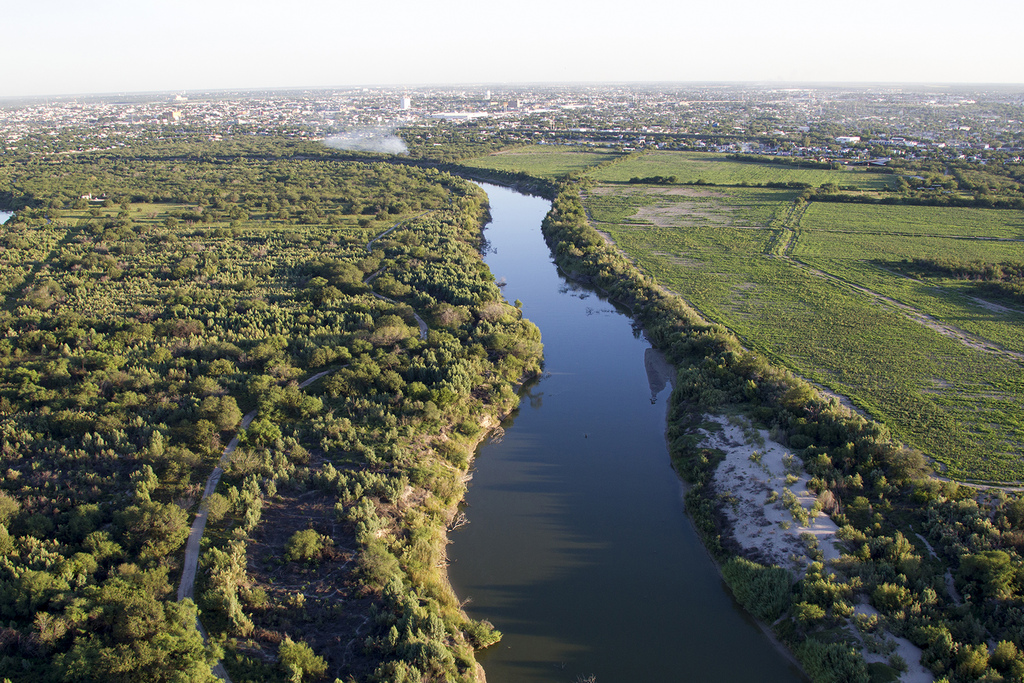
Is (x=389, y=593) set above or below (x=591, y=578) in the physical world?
above

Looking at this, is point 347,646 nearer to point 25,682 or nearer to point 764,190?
point 25,682

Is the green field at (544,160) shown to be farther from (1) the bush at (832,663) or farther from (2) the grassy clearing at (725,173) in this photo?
(1) the bush at (832,663)

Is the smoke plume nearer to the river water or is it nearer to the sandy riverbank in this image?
the river water

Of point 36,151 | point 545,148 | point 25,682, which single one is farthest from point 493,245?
point 36,151

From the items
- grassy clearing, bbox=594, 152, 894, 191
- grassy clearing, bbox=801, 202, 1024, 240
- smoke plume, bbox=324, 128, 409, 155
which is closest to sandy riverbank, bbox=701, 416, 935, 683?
grassy clearing, bbox=801, 202, 1024, 240

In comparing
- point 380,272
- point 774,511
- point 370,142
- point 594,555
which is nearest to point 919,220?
A: point 774,511

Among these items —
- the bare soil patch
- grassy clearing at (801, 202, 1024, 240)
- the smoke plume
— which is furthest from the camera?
the smoke plume
